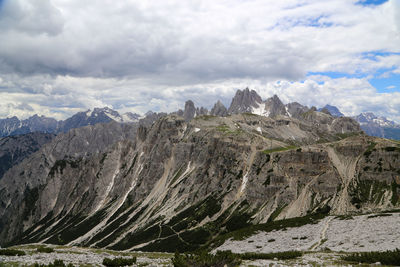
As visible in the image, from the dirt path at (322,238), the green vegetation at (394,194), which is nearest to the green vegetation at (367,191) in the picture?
the green vegetation at (394,194)

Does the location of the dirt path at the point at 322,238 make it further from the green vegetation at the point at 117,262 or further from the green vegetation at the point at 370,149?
the green vegetation at the point at 370,149

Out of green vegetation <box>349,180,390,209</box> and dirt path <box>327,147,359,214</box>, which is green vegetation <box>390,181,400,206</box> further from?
dirt path <box>327,147,359,214</box>

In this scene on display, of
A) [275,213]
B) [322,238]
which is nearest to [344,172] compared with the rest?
[275,213]

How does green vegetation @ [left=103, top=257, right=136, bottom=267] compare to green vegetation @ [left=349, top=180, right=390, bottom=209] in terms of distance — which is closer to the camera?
green vegetation @ [left=103, top=257, right=136, bottom=267]

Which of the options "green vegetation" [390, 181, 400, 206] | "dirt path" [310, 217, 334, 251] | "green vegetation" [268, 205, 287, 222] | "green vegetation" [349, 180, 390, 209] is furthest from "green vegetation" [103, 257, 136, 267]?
"green vegetation" [268, 205, 287, 222]

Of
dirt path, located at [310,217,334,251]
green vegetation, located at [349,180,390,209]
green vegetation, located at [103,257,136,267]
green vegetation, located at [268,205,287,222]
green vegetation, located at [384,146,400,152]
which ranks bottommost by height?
green vegetation, located at [268,205,287,222]

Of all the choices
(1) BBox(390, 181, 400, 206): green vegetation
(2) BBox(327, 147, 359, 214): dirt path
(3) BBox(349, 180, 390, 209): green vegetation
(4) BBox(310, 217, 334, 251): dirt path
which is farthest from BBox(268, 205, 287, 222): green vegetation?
(4) BBox(310, 217, 334, 251): dirt path

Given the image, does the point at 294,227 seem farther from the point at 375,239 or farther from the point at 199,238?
the point at 199,238

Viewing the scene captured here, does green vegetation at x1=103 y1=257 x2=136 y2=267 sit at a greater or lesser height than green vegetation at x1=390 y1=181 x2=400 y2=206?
greater

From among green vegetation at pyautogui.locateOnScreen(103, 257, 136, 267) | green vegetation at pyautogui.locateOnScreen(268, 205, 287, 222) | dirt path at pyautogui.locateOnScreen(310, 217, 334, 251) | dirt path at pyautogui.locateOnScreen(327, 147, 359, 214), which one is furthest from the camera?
green vegetation at pyautogui.locateOnScreen(268, 205, 287, 222)

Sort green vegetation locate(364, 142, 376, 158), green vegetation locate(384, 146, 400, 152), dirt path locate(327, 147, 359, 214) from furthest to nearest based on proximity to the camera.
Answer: green vegetation locate(364, 142, 376, 158) < green vegetation locate(384, 146, 400, 152) < dirt path locate(327, 147, 359, 214)

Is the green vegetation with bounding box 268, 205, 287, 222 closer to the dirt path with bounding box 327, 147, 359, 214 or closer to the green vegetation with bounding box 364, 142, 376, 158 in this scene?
the dirt path with bounding box 327, 147, 359, 214

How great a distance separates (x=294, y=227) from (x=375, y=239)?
42.0 metres

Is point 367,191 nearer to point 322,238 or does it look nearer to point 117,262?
point 322,238
